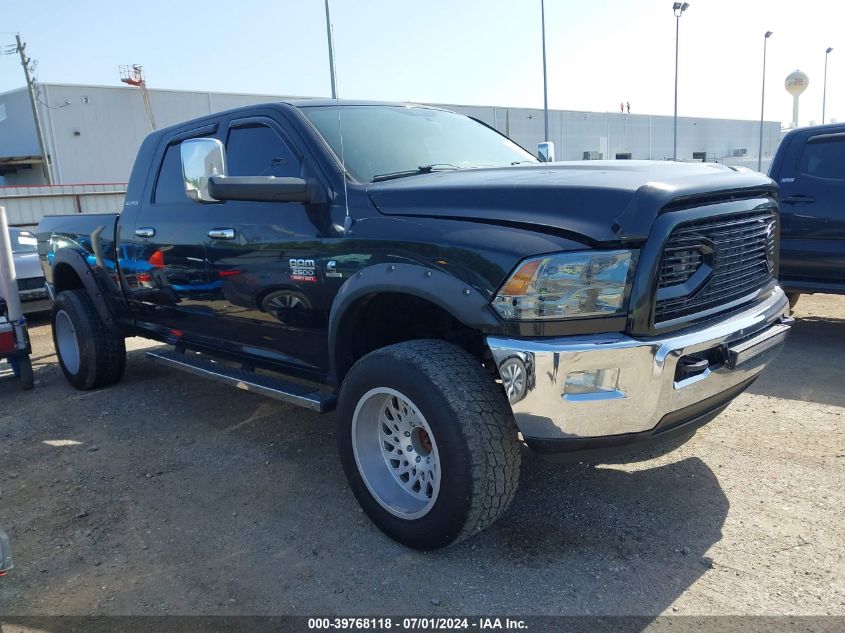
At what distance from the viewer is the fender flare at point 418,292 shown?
2561 millimetres

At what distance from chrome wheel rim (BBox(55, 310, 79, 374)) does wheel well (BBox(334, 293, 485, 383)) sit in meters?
3.41

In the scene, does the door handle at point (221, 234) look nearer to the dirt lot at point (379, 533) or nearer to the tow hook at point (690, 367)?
the dirt lot at point (379, 533)

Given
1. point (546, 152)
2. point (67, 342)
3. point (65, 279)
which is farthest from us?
point (65, 279)

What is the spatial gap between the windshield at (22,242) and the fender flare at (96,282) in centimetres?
436

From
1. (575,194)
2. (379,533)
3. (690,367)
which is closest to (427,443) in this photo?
(379,533)

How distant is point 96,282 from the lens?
5.32 metres

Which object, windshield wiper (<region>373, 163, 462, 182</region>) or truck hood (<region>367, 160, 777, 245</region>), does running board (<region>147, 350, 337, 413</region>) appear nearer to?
truck hood (<region>367, 160, 777, 245</region>)

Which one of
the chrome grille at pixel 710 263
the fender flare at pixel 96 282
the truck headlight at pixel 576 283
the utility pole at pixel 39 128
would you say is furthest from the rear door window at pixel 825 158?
the utility pole at pixel 39 128

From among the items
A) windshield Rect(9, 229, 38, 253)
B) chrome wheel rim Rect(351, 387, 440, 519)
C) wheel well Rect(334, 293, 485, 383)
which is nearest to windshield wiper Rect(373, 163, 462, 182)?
wheel well Rect(334, 293, 485, 383)

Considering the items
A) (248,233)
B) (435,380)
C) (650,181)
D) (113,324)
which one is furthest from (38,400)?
(650,181)

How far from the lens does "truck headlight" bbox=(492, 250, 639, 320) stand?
2430mm

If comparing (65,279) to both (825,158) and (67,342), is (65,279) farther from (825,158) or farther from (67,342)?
(825,158)

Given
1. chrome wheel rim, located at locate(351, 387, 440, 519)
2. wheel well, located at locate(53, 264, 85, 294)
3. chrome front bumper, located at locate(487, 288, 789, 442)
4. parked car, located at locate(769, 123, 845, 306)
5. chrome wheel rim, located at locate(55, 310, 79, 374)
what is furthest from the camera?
parked car, located at locate(769, 123, 845, 306)

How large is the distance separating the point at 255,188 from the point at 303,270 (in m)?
0.49
